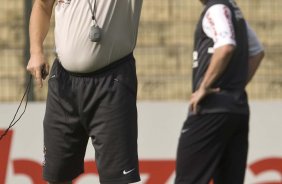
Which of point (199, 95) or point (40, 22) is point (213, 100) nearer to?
point (199, 95)

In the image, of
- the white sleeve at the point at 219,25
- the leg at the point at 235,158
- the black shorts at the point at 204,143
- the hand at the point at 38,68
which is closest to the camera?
the hand at the point at 38,68

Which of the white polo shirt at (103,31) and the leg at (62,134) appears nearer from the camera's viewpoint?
the white polo shirt at (103,31)

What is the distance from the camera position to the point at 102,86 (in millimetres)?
4461

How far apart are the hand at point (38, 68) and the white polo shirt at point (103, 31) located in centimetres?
14

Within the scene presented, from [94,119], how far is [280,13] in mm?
6257

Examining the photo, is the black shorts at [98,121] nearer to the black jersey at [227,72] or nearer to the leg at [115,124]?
the leg at [115,124]

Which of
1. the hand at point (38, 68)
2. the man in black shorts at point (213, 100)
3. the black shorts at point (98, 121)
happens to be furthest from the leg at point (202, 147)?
the hand at point (38, 68)

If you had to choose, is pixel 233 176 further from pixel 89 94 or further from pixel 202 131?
pixel 89 94

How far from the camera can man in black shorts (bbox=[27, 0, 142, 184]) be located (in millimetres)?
4434

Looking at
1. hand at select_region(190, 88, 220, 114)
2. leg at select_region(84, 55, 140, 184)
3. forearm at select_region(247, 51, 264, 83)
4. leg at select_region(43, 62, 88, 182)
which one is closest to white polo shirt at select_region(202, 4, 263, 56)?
hand at select_region(190, 88, 220, 114)

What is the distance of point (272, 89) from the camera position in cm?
944

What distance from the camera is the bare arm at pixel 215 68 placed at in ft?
14.6

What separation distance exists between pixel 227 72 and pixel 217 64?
0.15 metres

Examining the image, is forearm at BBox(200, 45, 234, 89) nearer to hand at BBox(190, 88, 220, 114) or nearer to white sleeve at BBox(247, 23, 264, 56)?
hand at BBox(190, 88, 220, 114)
